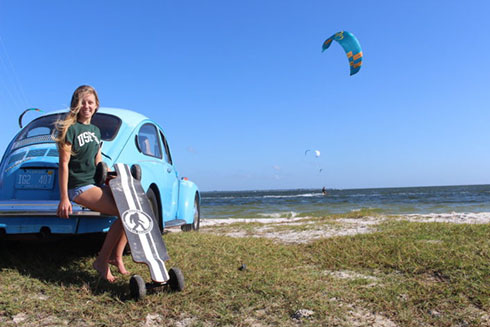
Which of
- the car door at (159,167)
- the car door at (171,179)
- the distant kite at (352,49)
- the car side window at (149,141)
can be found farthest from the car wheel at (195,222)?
the distant kite at (352,49)

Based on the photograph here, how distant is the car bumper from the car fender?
7.68 feet

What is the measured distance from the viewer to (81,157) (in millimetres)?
3238

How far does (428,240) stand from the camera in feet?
15.6

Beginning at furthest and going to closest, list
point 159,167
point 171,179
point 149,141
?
point 171,179 < point 149,141 < point 159,167

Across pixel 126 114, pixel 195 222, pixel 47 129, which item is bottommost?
pixel 195 222

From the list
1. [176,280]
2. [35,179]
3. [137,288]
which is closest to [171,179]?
[35,179]

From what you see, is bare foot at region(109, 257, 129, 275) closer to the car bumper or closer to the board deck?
the car bumper

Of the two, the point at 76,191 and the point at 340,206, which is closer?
the point at 76,191

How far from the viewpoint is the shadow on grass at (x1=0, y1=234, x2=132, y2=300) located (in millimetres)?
3250

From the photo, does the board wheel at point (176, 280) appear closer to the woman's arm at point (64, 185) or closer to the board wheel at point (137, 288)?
the board wheel at point (137, 288)

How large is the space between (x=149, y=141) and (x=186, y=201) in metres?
1.50

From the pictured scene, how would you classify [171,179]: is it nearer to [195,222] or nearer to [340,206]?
[195,222]

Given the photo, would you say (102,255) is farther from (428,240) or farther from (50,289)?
(428,240)

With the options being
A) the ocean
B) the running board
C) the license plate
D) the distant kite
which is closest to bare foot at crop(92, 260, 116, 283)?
the license plate
